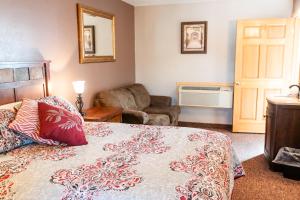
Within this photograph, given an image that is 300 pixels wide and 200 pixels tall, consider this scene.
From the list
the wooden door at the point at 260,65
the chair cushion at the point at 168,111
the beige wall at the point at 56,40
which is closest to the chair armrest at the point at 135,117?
the beige wall at the point at 56,40

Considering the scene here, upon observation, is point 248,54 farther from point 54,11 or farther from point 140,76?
point 54,11

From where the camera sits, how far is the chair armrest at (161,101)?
516 centimetres

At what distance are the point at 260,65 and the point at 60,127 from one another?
364 cm

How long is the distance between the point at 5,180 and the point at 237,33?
4113mm

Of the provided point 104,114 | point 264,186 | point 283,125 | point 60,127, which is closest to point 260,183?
point 264,186

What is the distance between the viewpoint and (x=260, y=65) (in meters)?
4.61

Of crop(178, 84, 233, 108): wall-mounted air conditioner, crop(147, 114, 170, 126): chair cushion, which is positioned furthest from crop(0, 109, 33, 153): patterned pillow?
crop(178, 84, 233, 108): wall-mounted air conditioner

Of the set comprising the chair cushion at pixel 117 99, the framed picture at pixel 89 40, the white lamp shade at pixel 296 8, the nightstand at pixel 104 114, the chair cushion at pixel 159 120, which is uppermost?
the white lamp shade at pixel 296 8

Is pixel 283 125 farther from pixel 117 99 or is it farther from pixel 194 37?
pixel 194 37

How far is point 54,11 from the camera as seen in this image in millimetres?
3129

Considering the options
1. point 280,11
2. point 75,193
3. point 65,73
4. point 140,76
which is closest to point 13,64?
point 65,73

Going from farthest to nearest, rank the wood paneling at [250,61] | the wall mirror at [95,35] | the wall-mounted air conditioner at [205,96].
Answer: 1. the wall-mounted air conditioner at [205,96]
2. the wood paneling at [250,61]
3. the wall mirror at [95,35]

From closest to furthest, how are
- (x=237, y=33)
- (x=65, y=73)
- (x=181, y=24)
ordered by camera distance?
(x=65, y=73), (x=237, y=33), (x=181, y=24)

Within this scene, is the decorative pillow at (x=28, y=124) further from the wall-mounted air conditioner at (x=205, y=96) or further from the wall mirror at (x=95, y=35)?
the wall-mounted air conditioner at (x=205, y=96)
